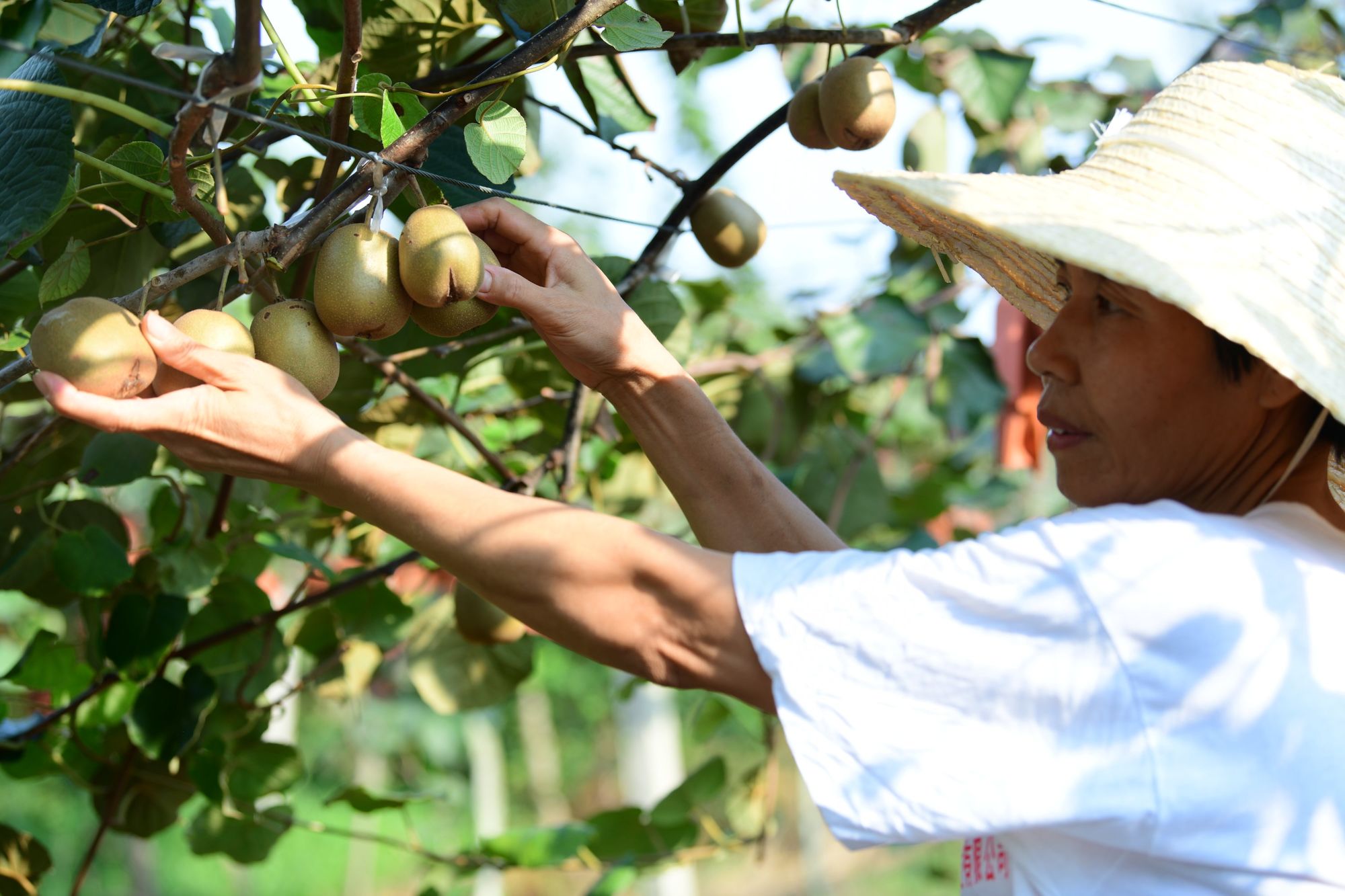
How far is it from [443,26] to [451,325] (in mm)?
484

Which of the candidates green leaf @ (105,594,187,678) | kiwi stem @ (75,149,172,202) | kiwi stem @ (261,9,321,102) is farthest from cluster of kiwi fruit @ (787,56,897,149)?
green leaf @ (105,594,187,678)

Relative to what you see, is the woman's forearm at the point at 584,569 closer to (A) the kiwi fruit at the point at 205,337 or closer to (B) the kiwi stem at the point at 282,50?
(A) the kiwi fruit at the point at 205,337

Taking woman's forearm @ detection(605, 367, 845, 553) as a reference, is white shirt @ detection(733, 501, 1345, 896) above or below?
above

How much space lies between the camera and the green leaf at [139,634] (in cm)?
140

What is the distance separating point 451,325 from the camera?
3.27 ft

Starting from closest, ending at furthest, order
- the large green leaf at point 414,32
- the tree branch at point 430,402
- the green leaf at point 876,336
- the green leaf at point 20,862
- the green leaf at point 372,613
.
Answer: the large green leaf at point 414,32, the tree branch at point 430,402, the green leaf at point 20,862, the green leaf at point 372,613, the green leaf at point 876,336

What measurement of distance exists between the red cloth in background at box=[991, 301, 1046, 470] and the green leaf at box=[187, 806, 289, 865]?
158cm

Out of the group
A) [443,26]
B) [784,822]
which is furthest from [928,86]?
[784,822]

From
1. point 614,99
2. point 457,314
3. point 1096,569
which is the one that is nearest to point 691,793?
A: point 614,99

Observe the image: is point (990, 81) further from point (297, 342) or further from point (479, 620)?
point (297, 342)

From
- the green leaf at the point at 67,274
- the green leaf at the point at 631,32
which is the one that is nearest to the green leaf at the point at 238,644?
the green leaf at the point at 67,274

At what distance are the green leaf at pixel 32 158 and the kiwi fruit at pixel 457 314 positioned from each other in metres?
0.29

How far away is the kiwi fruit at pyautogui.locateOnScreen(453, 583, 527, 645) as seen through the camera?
5.45ft

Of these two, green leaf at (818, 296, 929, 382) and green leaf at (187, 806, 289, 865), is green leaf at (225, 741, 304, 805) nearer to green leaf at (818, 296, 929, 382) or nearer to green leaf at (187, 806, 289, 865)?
green leaf at (187, 806, 289, 865)
